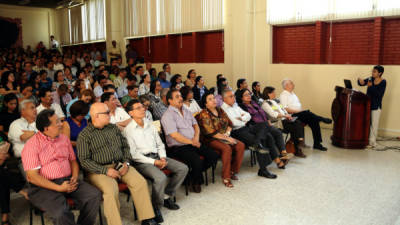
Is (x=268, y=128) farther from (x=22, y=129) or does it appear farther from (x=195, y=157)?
(x=22, y=129)

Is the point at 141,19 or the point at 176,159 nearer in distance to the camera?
the point at 176,159

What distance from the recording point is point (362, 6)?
6.54m

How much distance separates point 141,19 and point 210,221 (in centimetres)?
951

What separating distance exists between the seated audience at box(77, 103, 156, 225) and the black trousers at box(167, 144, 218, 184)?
31.2 inches

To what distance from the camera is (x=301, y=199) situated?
3686 millimetres

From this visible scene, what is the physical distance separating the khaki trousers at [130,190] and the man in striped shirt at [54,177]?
82 mm

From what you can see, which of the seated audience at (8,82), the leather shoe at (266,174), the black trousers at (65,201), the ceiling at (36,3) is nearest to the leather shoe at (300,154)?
the leather shoe at (266,174)

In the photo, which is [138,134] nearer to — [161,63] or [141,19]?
[161,63]

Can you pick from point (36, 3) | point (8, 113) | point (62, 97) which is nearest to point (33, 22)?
point (36, 3)

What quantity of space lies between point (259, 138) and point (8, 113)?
315 cm

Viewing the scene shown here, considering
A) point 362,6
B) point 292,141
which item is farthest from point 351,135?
point 362,6

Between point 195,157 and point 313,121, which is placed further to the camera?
point 313,121

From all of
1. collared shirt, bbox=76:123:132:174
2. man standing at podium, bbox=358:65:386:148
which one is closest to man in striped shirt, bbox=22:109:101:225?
collared shirt, bbox=76:123:132:174

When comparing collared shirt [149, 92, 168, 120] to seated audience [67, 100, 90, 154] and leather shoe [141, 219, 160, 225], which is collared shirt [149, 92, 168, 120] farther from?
leather shoe [141, 219, 160, 225]
